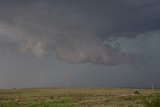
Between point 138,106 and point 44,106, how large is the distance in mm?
19300

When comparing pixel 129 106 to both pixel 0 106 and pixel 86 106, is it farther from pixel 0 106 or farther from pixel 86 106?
pixel 0 106

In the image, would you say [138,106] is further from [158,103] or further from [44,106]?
→ [44,106]

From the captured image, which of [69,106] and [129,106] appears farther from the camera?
[69,106]

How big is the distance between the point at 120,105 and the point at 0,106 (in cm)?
2221

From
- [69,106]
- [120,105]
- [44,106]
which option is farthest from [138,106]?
[44,106]

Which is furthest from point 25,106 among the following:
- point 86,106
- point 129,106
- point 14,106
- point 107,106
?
point 129,106

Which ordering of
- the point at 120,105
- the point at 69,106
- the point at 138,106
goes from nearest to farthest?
the point at 138,106
the point at 120,105
the point at 69,106

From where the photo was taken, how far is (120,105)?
51031mm

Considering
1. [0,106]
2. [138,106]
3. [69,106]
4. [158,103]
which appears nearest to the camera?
[158,103]

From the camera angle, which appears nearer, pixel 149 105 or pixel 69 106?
pixel 149 105

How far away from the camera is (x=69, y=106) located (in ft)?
184

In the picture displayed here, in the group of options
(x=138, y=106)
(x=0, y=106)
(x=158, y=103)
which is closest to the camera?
(x=158, y=103)

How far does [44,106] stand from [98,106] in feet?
36.1

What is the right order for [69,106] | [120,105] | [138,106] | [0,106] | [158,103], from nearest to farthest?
[158,103]
[138,106]
[120,105]
[69,106]
[0,106]
